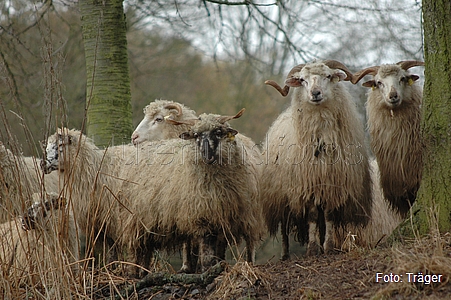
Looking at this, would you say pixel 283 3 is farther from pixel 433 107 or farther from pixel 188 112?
pixel 433 107

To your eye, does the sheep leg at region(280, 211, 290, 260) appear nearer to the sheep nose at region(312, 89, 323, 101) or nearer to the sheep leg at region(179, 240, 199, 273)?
the sheep leg at region(179, 240, 199, 273)

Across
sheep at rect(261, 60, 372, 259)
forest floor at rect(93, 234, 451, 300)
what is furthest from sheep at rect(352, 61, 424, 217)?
forest floor at rect(93, 234, 451, 300)

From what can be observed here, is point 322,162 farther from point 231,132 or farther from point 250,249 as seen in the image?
point 250,249

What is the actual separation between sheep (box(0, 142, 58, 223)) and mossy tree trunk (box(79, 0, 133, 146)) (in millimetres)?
1040

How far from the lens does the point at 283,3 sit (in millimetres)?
8125

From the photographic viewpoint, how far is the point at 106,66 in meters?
7.46

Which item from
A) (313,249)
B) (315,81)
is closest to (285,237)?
(313,249)

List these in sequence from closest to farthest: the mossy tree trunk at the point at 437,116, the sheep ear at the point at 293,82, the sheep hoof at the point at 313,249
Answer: the mossy tree trunk at the point at 437,116 < the sheep hoof at the point at 313,249 < the sheep ear at the point at 293,82

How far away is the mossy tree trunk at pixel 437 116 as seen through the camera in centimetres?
484

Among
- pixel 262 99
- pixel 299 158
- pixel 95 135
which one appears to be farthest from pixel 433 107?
pixel 262 99

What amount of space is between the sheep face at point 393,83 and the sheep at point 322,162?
1.18 feet

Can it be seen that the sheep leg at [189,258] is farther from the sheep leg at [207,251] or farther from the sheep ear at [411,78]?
the sheep ear at [411,78]

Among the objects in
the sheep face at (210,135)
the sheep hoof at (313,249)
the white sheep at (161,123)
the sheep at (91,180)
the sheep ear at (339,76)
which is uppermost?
the sheep ear at (339,76)

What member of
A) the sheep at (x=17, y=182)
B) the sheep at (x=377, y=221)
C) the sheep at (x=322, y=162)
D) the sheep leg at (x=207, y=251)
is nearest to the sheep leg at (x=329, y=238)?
the sheep at (x=322, y=162)
